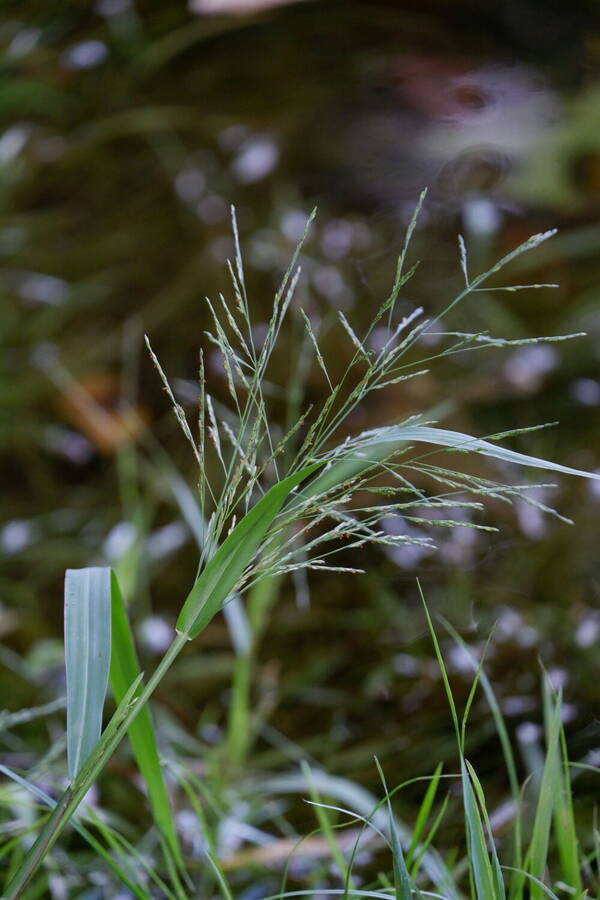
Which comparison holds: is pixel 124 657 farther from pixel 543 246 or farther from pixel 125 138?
pixel 125 138

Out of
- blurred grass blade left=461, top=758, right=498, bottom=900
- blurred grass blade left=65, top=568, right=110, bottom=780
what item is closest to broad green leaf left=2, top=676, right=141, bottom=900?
blurred grass blade left=65, top=568, right=110, bottom=780

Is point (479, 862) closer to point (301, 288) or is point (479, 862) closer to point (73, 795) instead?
point (73, 795)

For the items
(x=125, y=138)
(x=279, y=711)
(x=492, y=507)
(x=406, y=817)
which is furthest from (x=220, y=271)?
(x=406, y=817)

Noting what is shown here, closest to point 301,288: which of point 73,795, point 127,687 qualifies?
point 127,687

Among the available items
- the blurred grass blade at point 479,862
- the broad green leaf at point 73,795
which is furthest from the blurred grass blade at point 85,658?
the blurred grass blade at point 479,862

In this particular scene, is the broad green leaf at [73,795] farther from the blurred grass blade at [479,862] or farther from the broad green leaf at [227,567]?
the blurred grass blade at [479,862]

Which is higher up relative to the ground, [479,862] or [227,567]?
[227,567]

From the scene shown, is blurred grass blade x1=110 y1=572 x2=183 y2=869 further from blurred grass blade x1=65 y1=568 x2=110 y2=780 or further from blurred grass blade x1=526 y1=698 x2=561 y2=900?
blurred grass blade x1=526 y1=698 x2=561 y2=900

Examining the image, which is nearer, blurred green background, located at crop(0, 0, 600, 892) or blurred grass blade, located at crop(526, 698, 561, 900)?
blurred grass blade, located at crop(526, 698, 561, 900)
